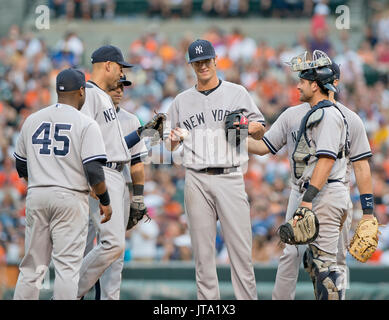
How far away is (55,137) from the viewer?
5.64 metres

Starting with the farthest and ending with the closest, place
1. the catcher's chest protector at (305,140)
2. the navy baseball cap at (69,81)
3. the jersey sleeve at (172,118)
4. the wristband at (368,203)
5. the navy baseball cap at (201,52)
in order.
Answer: the jersey sleeve at (172,118)
the wristband at (368,203)
the navy baseball cap at (201,52)
the catcher's chest protector at (305,140)
the navy baseball cap at (69,81)

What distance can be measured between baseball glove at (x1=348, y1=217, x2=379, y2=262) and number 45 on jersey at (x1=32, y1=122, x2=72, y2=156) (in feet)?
7.74

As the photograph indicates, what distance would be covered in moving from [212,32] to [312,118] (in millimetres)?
10059

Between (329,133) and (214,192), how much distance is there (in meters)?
1.05

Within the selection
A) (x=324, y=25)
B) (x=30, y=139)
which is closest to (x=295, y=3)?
(x=324, y=25)

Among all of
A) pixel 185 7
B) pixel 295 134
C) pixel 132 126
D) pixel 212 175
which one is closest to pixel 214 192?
pixel 212 175

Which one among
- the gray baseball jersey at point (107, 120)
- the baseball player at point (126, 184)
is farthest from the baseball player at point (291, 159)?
the gray baseball jersey at point (107, 120)

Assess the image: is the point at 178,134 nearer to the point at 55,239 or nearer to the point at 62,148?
the point at 62,148

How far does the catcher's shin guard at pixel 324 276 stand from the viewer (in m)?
5.80

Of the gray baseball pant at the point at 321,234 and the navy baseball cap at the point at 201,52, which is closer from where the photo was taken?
the gray baseball pant at the point at 321,234

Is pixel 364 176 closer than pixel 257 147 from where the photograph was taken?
Yes

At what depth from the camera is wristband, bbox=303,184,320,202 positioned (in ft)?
18.8

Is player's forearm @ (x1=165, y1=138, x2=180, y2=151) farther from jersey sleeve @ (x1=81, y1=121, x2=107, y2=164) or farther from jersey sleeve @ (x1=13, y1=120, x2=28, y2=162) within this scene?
jersey sleeve @ (x1=13, y1=120, x2=28, y2=162)

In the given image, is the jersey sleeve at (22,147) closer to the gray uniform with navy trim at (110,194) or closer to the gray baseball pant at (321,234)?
the gray uniform with navy trim at (110,194)
